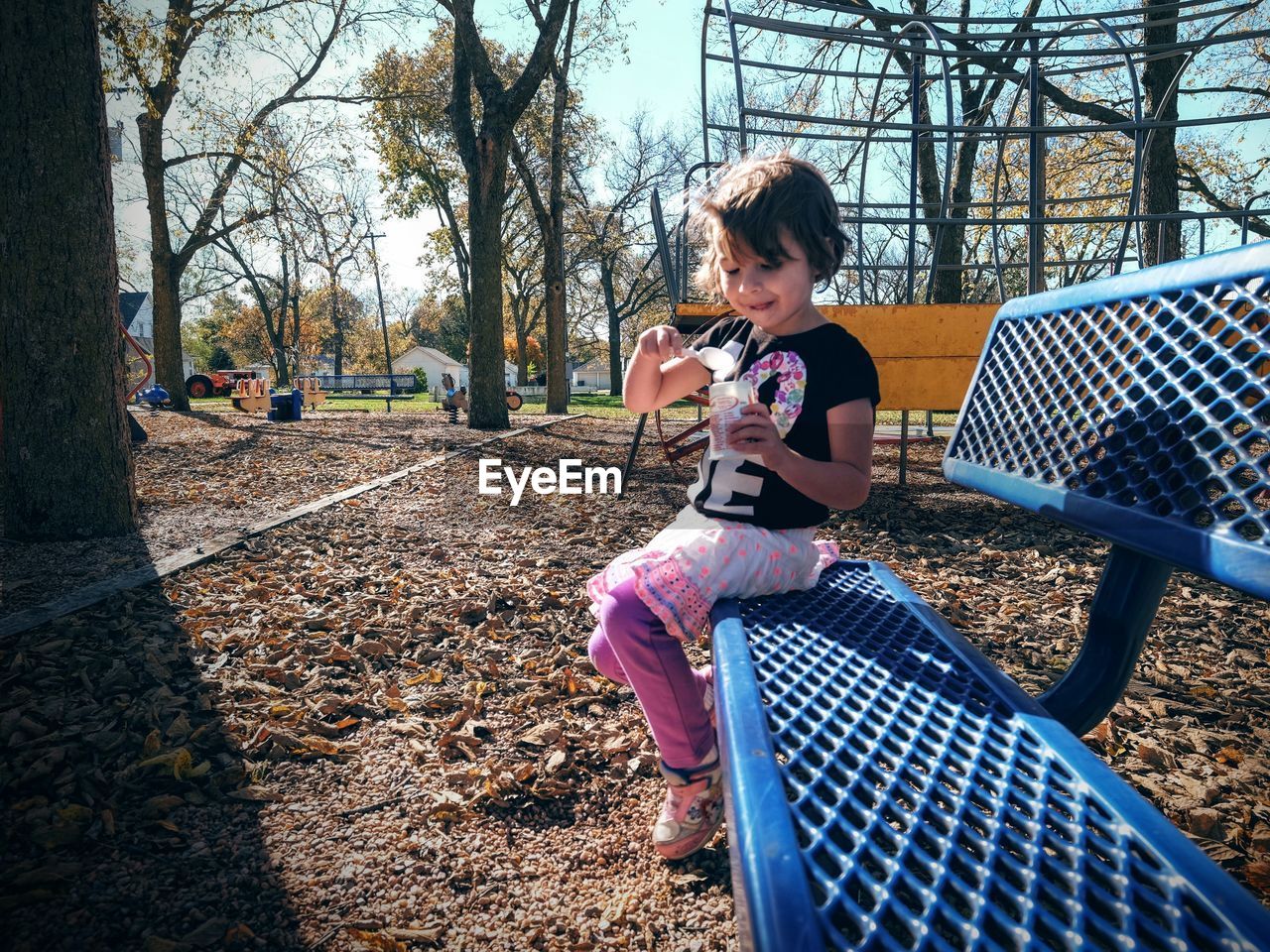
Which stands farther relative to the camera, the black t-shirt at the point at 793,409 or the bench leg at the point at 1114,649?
the black t-shirt at the point at 793,409

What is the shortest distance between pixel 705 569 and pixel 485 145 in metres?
9.49

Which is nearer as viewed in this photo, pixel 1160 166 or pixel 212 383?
pixel 1160 166

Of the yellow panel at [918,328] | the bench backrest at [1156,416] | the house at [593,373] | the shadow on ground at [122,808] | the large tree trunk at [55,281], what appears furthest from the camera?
the house at [593,373]

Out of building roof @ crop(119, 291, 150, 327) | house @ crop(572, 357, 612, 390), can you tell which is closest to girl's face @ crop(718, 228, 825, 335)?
building roof @ crop(119, 291, 150, 327)

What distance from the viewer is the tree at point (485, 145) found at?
366 inches

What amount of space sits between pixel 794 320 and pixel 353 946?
1.73m

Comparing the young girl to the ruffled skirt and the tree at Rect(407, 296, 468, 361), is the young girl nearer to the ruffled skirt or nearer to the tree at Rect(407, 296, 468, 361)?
the ruffled skirt

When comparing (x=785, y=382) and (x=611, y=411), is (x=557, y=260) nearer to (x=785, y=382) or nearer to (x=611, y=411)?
(x=611, y=411)

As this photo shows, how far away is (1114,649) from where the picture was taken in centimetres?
132

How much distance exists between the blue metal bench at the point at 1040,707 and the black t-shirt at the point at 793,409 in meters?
0.33

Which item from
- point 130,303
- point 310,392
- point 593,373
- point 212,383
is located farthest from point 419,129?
point 593,373

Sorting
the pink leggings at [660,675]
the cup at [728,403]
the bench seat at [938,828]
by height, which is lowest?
the pink leggings at [660,675]

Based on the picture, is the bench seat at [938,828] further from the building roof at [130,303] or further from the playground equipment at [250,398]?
the building roof at [130,303]

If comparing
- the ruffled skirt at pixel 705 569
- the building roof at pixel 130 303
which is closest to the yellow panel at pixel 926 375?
the ruffled skirt at pixel 705 569
